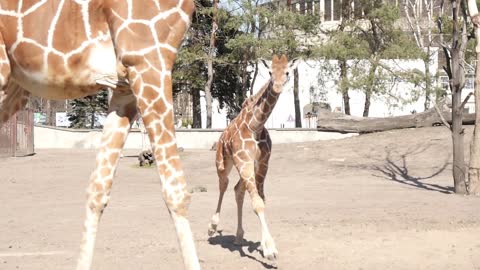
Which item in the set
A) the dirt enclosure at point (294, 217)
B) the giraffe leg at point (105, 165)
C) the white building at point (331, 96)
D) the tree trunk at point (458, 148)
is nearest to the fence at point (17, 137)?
the dirt enclosure at point (294, 217)

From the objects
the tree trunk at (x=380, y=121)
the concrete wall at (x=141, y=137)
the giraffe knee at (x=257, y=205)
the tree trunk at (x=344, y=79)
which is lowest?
the giraffe knee at (x=257, y=205)

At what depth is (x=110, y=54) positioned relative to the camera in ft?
16.3

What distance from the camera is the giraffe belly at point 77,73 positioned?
489cm

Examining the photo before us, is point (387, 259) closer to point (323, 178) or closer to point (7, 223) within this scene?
point (7, 223)

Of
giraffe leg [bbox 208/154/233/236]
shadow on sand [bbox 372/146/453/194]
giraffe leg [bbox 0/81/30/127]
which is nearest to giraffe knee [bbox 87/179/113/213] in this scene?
giraffe leg [bbox 0/81/30/127]

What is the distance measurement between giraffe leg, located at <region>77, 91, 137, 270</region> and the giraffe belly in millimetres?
323

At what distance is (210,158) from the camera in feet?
86.6

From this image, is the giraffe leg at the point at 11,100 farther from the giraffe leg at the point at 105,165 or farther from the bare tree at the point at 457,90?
the bare tree at the point at 457,90

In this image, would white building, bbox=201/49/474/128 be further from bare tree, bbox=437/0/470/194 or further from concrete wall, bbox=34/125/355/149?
bare tree, bbox=437/0/470/194

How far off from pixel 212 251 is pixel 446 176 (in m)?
12.4

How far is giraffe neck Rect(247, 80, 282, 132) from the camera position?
30.5ft

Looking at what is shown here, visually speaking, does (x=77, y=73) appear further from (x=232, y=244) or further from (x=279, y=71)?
(x=232, y=244)

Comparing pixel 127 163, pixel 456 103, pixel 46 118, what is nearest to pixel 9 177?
pixel 127 163

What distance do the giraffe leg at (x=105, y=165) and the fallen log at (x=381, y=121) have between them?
2145 cm
